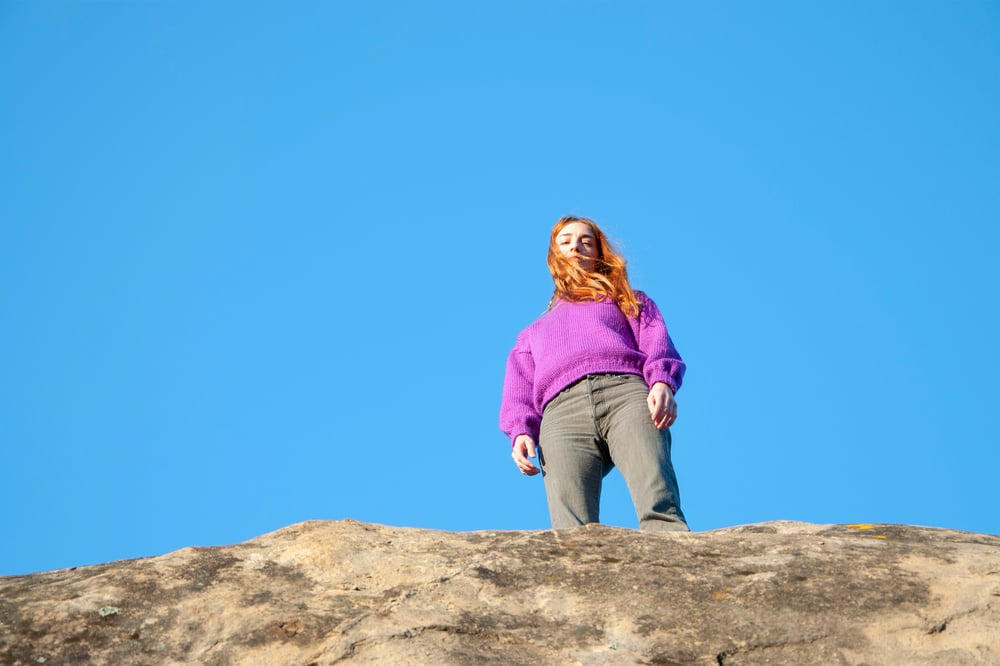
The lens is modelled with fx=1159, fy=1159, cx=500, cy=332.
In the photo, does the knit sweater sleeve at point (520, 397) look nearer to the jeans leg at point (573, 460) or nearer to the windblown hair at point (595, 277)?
the jeans leg at point (573, 460)

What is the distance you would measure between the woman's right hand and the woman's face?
1.16 metres

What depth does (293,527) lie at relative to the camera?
4.24m

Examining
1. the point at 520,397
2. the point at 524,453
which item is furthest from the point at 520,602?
the point at 520,397

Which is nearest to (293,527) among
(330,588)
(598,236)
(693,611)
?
(330,588)

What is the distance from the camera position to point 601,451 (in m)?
5.89

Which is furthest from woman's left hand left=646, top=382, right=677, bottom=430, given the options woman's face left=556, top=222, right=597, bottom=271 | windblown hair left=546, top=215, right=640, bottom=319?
woman's face left=556, top=222, right=597, bottom=271

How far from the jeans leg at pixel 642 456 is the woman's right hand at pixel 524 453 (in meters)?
0.44

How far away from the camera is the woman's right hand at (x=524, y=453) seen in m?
6.02

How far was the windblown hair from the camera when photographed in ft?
21.0

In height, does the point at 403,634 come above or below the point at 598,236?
below

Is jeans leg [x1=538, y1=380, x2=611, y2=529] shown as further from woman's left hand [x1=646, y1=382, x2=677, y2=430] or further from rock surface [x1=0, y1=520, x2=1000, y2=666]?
rock surface [x1=0, y1=520, x2=1000, y2=666]

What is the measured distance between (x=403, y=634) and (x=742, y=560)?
4.07 ft

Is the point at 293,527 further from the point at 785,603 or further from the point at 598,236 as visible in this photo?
the point at 598,236

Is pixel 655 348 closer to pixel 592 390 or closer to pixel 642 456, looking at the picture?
pixel 592 390
